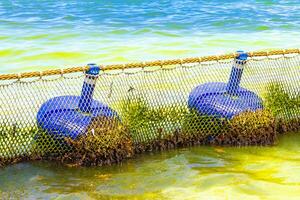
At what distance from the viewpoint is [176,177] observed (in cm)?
629

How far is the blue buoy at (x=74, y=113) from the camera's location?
644cm

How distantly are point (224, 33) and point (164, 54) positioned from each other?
174 inches

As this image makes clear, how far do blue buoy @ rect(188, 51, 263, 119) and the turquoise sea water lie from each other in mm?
6838

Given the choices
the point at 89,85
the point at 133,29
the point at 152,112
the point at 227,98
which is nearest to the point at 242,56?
the point at 227,98

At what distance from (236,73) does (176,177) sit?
1732mm

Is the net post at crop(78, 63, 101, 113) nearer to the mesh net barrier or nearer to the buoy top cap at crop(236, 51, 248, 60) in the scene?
the mesh net barrier

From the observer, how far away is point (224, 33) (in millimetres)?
18953

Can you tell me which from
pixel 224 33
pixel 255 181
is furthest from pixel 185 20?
pixel 255 181

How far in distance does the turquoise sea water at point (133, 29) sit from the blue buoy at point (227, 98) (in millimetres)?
6838

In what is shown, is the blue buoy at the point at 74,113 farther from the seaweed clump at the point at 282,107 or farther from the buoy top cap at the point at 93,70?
the seaweed clump at the point at 282,107

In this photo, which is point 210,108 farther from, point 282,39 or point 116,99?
point 282,39

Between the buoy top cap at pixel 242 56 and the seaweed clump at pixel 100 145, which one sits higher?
the buoy top cap at pixel 242 56

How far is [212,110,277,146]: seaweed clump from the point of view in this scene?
7039mm

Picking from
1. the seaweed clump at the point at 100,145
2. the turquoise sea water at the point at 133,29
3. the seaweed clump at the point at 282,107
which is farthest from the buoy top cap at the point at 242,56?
the turquoise sea water at the point at 133,29
